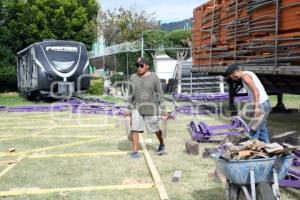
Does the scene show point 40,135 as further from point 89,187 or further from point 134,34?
point 134,34

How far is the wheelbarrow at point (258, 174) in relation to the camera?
5.45m

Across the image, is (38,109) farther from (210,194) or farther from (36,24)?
(36,24)

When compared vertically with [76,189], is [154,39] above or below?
above

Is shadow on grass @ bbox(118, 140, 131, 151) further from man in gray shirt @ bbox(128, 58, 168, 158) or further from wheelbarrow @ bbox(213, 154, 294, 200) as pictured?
wheelbarrow @ bbox(213, 154, 294, 200)

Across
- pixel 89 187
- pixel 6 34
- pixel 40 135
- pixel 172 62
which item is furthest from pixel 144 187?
pixel 6 34

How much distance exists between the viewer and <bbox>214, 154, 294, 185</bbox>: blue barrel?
547 centimetres

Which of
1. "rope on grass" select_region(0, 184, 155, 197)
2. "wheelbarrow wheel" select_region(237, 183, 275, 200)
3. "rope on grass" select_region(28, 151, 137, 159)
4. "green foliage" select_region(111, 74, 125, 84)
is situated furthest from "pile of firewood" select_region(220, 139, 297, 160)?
"green foliage" select_region(111, 74, 125, 84)

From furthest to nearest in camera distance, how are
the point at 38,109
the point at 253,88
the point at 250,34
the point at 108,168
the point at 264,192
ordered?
1. the point at 38,109
2. the point at 250,34
3. the point at 108,168
4. the point at 253,88
5. the point at 264,192

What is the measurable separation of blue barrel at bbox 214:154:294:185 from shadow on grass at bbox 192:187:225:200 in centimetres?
120

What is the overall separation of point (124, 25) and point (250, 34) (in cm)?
3807

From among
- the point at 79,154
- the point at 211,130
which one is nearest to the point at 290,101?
the point at 211,130

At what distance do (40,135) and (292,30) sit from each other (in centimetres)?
652

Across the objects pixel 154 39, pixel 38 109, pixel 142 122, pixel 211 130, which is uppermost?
pixel 154 39

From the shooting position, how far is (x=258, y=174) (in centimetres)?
553
